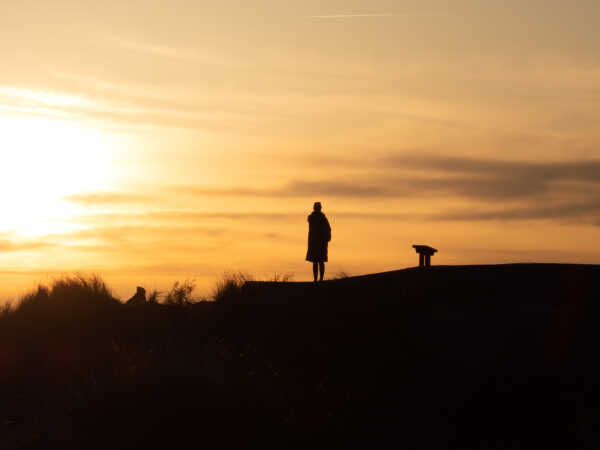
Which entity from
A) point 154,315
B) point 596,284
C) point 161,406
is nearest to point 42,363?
point 154,315

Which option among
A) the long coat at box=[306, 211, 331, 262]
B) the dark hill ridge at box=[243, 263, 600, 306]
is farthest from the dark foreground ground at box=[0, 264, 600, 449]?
the long coat at box=[306, 211, 331, 262]

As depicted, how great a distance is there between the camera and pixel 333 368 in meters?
18.3

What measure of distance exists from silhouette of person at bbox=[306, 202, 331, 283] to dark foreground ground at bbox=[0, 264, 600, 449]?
1.72 m

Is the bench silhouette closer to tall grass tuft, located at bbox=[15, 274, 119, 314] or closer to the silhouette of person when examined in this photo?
the silhouette of person

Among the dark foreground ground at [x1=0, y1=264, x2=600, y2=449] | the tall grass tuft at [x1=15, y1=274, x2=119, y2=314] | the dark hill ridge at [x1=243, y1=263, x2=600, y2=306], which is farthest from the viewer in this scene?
the tall grass tuft at [x1=15, y1=274, x2=119, y2=314]

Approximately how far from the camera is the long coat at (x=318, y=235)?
2664cm

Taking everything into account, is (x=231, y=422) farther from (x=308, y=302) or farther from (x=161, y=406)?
(x=308, y=302)

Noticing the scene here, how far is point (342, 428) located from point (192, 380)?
2642mm

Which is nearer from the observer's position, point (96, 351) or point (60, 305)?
point (96, 351)

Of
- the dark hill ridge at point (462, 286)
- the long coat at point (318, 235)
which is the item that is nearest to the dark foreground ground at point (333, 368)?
the dark hill ridge at point (462, 286)

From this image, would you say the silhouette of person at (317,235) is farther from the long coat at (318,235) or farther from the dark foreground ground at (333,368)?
the dark foreground ground at (333,368)

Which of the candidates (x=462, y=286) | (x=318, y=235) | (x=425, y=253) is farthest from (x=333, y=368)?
(x=425, y=253)

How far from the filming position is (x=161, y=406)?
14.8 metres

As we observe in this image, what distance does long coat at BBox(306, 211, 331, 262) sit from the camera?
26.6 metres
